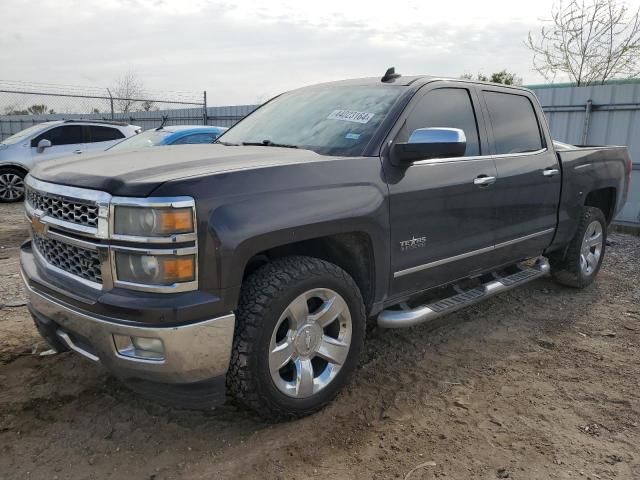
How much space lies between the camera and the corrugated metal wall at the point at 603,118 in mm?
8258

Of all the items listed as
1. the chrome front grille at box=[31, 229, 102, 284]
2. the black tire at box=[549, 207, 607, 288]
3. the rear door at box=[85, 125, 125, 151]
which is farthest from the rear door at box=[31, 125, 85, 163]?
the black tire at box=[549, 207, 607, 288]

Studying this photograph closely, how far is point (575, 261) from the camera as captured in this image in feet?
16.5

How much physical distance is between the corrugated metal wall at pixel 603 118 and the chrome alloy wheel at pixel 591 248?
140 inches

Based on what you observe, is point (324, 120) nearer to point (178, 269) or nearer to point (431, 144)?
point (431, 144)

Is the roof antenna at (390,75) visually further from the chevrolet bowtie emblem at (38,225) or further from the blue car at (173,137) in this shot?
the blue car at (173,137)

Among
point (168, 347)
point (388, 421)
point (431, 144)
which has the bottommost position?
point (388, 421)

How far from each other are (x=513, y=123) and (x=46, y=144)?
9672 mm

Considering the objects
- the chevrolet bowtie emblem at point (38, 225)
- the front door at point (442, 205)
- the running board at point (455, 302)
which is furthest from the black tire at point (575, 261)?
the chevrolet bowtie emblem at point (38, 225)

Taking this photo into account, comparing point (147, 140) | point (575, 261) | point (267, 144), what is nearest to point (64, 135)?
point (147, 140)

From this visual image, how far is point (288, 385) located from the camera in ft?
9.01

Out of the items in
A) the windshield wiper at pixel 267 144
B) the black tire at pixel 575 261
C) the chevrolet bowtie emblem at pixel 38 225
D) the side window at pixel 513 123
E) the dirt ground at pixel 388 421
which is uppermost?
the side window at pixel 513 123

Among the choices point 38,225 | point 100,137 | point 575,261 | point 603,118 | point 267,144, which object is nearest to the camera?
point 38,225

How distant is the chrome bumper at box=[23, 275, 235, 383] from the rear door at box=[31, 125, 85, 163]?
9.66 meters

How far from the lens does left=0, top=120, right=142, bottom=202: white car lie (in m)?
10.7
